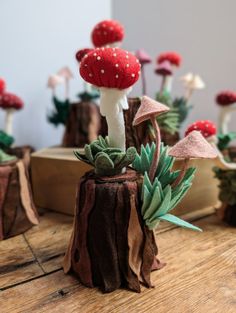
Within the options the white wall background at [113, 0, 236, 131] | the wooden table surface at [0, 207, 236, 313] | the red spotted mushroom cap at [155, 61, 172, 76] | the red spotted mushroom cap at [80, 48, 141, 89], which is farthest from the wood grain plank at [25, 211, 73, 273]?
the white wall background at [113, 0, 236, 131]

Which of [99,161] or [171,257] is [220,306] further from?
[99,161]

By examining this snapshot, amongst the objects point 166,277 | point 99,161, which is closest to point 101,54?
point 99,161

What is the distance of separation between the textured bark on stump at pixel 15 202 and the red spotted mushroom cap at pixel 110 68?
0.98 ft

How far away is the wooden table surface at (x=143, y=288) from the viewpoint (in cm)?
42

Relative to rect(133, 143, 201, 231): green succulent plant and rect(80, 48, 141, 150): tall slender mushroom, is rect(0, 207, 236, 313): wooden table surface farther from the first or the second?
rect(80, 48, 141, 150): tall slender mushroom

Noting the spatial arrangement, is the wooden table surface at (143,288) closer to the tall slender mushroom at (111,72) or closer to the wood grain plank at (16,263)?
the wood grain plank at (16,263)

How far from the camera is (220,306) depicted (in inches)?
16.5

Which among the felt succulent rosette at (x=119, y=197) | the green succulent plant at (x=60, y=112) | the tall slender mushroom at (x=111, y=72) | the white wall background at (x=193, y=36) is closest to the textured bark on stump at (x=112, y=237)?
the felt succulent rosette at (x=119, y=197)

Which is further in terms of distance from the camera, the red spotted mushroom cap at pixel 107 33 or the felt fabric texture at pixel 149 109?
the red spotted mushroom cap at pixel 107 33

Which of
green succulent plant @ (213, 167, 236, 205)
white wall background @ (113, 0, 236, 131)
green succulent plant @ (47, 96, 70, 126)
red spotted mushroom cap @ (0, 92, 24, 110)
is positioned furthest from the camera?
white wall background @ (113, 0, 236, 131)

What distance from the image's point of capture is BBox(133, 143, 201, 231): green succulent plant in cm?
45

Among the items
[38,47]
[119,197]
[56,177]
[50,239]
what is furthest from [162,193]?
[38,47]

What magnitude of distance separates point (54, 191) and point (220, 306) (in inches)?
18.9

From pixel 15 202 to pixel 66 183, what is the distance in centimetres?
14
